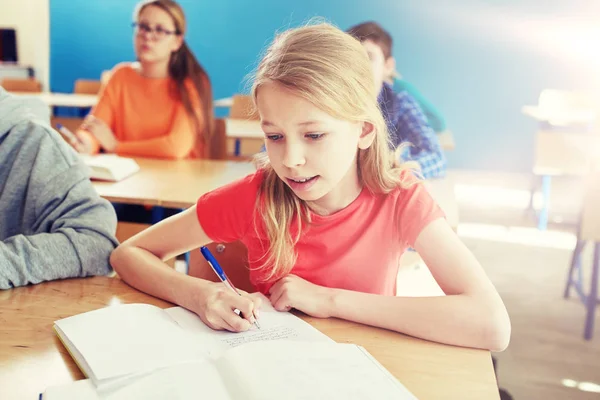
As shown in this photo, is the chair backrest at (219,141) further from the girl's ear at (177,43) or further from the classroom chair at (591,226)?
the classroom chair at (591,226)

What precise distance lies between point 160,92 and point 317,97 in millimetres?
1983

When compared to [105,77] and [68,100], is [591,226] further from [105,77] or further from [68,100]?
[68,100]

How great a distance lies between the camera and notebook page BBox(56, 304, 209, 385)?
0.81 m

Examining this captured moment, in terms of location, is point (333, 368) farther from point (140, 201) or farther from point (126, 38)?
point (126, 38)

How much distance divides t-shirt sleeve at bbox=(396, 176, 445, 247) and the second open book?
29cm

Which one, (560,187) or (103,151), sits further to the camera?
(560,187)

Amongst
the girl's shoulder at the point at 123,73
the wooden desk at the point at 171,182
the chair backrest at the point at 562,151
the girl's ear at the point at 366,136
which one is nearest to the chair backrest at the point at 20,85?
the girl's shoulder at the point at 123,73

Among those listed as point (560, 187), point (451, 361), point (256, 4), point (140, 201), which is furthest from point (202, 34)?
point (451, 361)

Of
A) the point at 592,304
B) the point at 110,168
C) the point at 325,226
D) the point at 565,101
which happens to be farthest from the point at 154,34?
the point at 565,101

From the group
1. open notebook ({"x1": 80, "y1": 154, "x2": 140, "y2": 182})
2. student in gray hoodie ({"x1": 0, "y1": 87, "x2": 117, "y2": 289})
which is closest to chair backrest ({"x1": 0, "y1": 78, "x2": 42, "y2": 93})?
open notebook ({"x1": 80, "y1": 154, "x2": 140, "y2": 182})

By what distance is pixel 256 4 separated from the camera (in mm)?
6316

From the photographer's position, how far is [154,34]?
2826 millimetres

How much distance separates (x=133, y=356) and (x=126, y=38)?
20.6 ft

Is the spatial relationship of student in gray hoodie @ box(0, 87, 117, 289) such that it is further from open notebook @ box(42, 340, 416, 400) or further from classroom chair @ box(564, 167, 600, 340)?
classroom chair @ box(564, 167, 600, 340)
